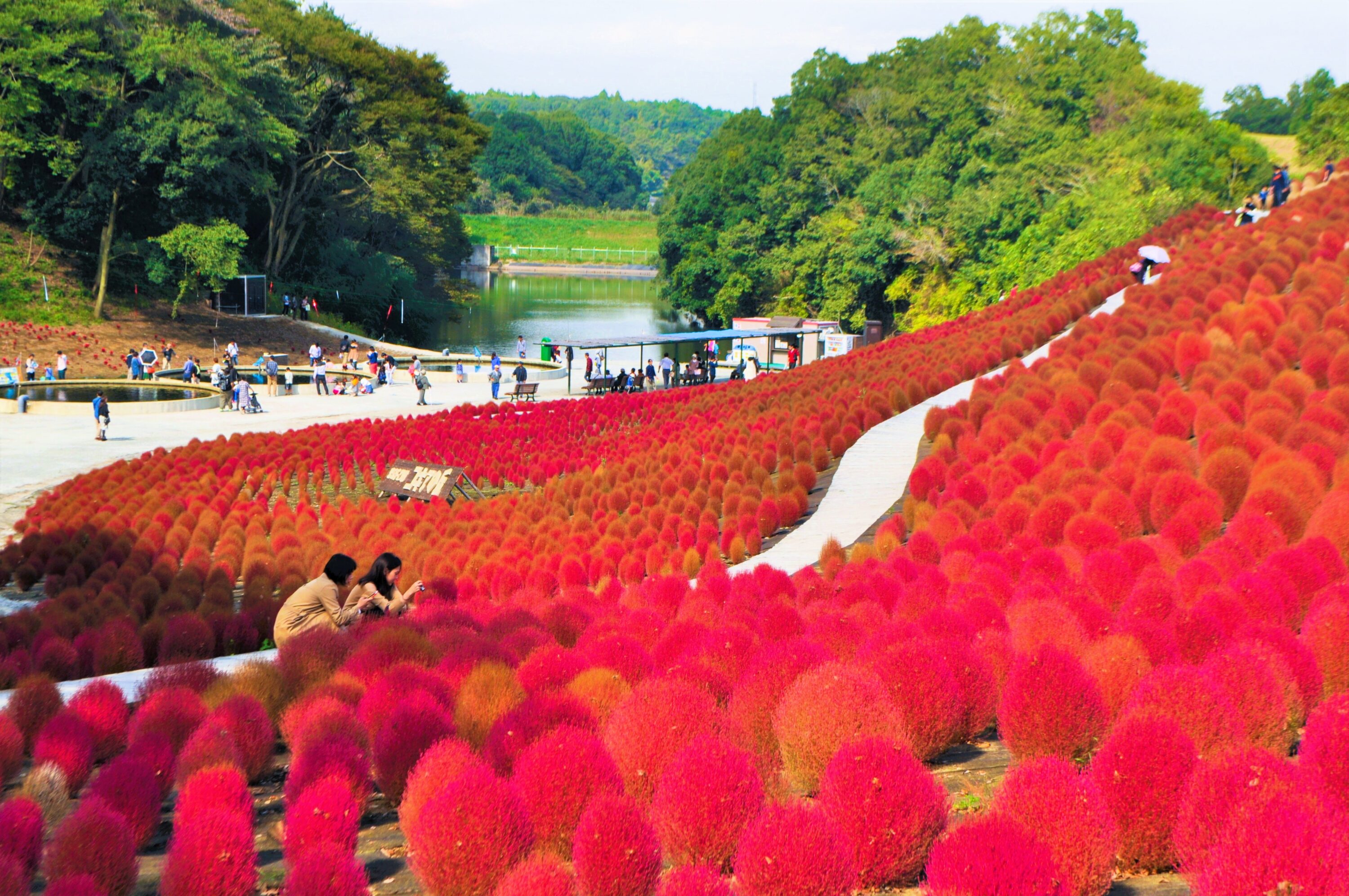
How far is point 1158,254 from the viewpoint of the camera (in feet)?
82.5

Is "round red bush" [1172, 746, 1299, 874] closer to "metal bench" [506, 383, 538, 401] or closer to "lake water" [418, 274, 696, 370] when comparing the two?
"metal bench" [506, 383, 538, 401]

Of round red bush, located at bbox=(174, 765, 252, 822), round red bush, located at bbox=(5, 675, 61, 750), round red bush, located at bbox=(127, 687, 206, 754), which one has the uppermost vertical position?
round red bush, located at bbox=(174, 765, 252, 822)

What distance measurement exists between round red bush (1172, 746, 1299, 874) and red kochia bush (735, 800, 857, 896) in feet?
2.99

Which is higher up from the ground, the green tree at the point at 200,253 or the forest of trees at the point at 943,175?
the forest of trees at the point at 943,175

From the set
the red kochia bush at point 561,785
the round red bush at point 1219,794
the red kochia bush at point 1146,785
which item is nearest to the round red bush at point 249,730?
the red kochia bush at point 561,785

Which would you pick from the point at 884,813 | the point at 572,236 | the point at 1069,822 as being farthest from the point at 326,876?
the point at 572,236

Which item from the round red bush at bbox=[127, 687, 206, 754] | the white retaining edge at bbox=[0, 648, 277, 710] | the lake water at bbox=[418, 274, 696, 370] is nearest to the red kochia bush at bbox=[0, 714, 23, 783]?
the round red bush at bbox=[127, 687, 206, 754]

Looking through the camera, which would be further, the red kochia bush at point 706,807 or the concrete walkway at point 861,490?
the concrete walkway at point 861,490

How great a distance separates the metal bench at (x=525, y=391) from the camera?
34.6m

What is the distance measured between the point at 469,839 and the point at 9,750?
275cm

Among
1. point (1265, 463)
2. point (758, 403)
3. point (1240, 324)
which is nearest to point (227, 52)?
point (758, 403)

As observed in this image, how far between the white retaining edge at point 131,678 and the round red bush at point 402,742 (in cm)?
183

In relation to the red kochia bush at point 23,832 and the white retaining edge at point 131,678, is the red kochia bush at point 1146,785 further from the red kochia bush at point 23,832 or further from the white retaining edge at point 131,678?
the white retaining edge at point 131,678

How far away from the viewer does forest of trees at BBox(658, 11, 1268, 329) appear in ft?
157
